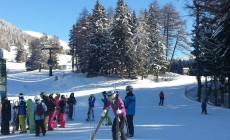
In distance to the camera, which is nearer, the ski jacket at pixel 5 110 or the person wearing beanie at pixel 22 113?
the ski jacket at pixel 5 110

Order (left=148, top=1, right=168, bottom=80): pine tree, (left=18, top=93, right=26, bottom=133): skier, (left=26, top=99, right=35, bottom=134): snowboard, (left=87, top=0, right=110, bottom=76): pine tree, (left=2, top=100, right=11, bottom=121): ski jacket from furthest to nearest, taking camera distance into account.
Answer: (left=148, top=1, right=168, bottom=80): pine tree
(left=87, top=0, right=110, bottom=76): pine tree
(left=18, top=93, right=26, bottom=133): skier
(left=26, top=99, right=35, bottom=134): snowboard
(left=2, top=100, right=11, bottom=121): ski jacket

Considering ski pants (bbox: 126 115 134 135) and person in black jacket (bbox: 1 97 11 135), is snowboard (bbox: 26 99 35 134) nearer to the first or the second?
person in black jacket (bbox: 1 97 11 135)

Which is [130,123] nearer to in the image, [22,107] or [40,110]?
[40,110]

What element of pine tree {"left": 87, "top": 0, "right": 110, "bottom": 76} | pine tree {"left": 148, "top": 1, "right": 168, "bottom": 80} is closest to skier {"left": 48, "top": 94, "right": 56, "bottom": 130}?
pine tree {"left": 87, "top": 0, "right": 110, "bottom": 76}

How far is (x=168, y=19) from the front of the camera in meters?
75.9

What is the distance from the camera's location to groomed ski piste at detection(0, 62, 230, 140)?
53.7 feet

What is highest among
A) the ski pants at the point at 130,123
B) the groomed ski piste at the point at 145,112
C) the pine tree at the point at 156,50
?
the pine tree at the point at 156,50

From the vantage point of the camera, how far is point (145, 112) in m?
31.9

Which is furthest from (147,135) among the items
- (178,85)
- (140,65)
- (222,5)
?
(140,65)

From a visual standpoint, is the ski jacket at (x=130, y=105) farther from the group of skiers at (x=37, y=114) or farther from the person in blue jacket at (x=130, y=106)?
the group of skiers at (x=37, y=114)

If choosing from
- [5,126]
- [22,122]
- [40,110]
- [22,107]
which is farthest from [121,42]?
[40,110]

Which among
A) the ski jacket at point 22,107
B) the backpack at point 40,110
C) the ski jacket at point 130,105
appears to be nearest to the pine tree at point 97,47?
the ski jacket at point 22,107

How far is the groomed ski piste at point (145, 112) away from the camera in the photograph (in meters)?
16.4

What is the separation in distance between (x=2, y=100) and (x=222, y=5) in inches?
405
